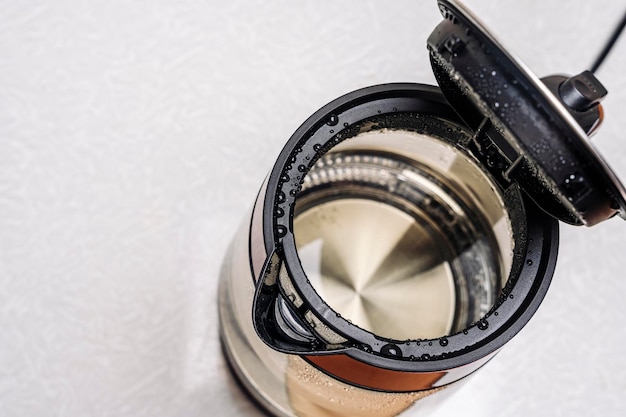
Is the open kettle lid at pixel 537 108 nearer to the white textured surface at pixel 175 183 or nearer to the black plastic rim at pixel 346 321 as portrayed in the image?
the black plastic rim at pixel 346 321

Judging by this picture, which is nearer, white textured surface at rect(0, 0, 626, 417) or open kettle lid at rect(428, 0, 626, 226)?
open kettle lid at rect(428, 0, 626, 226)

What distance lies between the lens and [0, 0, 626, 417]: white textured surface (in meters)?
0.75

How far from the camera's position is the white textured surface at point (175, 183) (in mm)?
747

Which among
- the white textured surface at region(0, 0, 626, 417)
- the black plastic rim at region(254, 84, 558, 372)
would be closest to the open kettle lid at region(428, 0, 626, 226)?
the black plastic rim at region(254, 84, 558, 372)

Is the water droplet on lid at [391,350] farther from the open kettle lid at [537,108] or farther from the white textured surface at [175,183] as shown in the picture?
the white textured surface at [175,183]

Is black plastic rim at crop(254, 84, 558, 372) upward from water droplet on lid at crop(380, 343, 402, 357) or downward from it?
upward

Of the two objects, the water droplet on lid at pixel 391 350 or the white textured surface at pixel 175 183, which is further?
the white textured surface at pixel 175 183

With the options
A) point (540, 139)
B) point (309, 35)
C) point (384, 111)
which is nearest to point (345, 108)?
point (384, 111)

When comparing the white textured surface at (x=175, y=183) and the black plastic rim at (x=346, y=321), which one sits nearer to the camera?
the black plastic rim at (x=346, y=321)

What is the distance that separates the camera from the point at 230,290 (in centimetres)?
70

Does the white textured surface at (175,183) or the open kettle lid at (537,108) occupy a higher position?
the open kettle lid at (537,108)

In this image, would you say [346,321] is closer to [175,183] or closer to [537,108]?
[537,108]

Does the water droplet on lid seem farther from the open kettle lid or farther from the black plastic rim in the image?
the open kettle lid

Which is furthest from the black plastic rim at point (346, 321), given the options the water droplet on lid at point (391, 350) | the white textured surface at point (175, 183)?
the white textured surface at point (175, 183)
